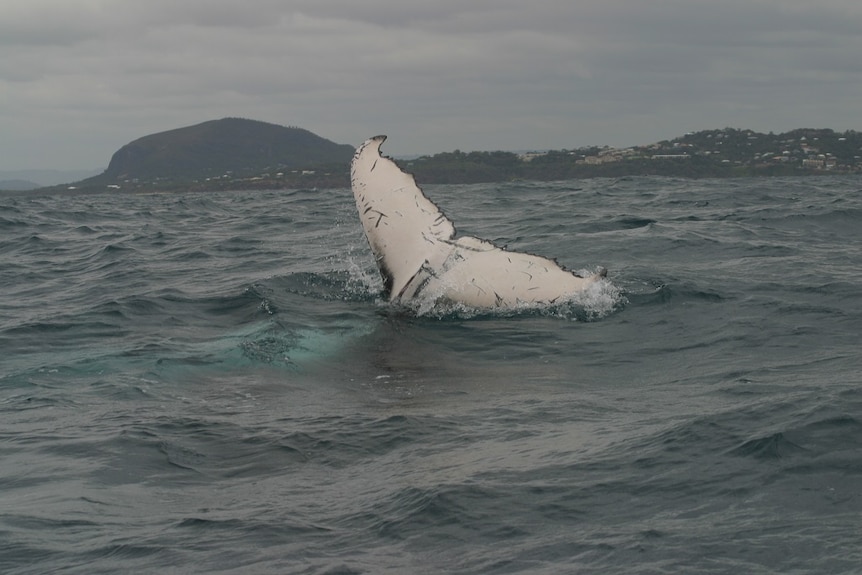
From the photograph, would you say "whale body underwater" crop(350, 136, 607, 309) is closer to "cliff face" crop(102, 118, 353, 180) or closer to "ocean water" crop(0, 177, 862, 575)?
"ocean water" crop(0, 177, 862, 575)

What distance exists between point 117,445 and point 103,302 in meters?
8.48

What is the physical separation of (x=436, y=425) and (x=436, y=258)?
3.61 m

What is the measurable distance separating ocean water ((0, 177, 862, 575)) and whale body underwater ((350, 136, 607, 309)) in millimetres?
442

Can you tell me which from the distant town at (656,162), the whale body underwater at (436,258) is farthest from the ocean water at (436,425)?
the distant town at (656,162)

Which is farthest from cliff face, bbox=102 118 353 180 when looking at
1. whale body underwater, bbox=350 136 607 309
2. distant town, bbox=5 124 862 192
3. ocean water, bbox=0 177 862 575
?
whale body underwater, bbox=350 136 607 309

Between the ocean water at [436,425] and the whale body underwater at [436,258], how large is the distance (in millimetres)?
442

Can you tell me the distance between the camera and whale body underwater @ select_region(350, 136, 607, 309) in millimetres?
12625

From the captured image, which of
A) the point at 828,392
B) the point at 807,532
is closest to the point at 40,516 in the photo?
the point at 807,532

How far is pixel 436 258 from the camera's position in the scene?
1266 cm

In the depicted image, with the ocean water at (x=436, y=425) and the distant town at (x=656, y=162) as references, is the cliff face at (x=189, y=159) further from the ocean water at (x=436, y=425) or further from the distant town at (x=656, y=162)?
the ocean water at (x=436, y=425)

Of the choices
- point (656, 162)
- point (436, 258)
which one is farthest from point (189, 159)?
point (436, 258)

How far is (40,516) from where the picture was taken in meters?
7.74

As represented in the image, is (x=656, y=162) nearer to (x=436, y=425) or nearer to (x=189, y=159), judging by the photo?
(x=436, y=425)

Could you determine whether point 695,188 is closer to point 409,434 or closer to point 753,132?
point 409,434
